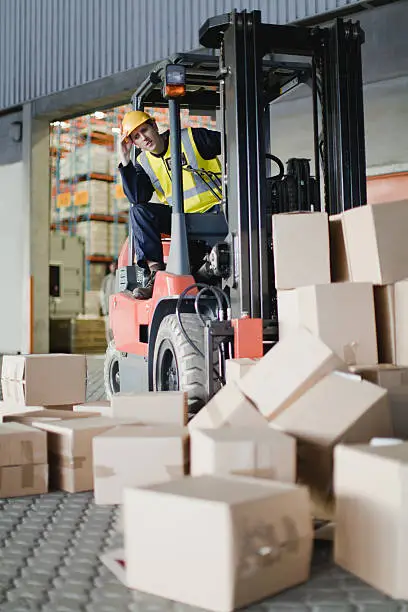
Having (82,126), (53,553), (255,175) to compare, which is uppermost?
(82,126)

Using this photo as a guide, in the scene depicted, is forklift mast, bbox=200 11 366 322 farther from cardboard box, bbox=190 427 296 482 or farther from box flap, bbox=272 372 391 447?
cardboard box, bbox=190 427 296 482

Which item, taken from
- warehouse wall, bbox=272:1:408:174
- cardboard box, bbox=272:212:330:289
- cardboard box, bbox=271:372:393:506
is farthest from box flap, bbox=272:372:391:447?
warehouse wall, bbox=272:1:408:174

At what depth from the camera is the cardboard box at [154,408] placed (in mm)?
3223

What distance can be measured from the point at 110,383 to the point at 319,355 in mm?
3474

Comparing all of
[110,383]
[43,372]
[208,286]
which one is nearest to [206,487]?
[208,286]

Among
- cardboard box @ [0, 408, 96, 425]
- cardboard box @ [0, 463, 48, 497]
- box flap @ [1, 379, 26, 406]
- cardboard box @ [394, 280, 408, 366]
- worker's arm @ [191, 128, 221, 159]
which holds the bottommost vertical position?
cardboard box @ [0, 463, 48, 497]

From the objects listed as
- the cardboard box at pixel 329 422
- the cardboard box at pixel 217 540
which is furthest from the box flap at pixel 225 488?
the cardboard box at pixel 329 422

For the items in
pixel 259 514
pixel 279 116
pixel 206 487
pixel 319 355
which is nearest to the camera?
pixel 259 514

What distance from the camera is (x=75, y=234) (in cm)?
1484

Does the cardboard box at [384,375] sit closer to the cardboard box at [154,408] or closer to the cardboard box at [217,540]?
the cardboard box at [154,408]

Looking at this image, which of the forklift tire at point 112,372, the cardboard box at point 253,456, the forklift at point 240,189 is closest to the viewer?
the cardboard box at point 253,456

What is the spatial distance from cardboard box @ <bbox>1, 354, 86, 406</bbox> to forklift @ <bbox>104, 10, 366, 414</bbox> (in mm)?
432

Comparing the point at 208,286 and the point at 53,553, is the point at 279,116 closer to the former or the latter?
the point at 208,286

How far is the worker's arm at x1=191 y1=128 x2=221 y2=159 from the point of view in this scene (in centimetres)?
439
